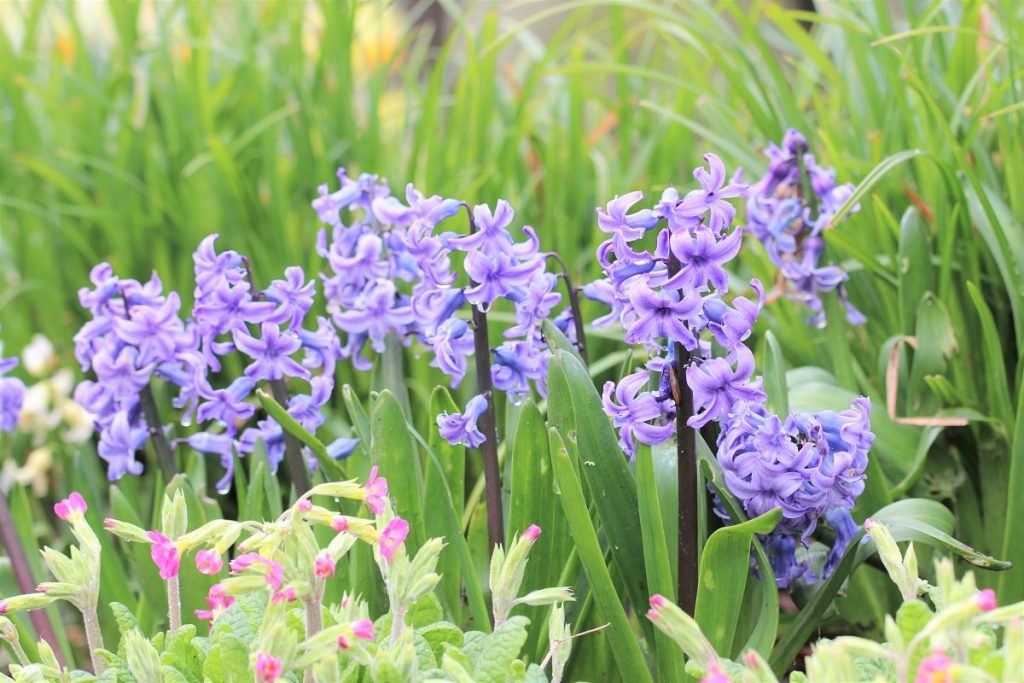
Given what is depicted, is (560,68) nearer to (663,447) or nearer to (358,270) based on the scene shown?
(358,270)

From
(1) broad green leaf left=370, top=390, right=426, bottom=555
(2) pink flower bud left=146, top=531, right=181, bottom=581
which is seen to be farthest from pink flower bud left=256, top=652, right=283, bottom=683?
(1) broad green leaf left=370, top=390, right=426, bottom=555

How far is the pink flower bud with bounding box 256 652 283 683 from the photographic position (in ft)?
2.71

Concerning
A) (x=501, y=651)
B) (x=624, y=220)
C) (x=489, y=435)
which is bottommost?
(x=501, y=651)

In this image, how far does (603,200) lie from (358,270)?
1.14m

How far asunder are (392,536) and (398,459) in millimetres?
326

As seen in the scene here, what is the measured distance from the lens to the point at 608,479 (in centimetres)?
127

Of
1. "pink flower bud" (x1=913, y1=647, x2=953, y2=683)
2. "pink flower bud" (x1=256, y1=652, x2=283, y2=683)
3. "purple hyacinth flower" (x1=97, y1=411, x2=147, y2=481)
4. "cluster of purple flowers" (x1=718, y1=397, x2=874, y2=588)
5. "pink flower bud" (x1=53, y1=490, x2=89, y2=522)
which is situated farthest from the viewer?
"purple hyacinth flower" (x1=97, y1=411, x2=147, y2=481)

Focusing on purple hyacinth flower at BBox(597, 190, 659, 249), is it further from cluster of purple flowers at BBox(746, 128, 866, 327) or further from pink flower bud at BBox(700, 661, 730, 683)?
cluster of purple flowers at BBox(746, 128, 866, 327)

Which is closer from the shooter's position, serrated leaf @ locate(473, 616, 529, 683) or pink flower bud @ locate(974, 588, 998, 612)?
pink flower bud @ locate(974, 588, 998, 612)

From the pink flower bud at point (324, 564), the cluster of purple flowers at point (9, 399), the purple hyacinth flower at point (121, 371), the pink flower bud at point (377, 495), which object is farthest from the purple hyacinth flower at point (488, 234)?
the cluster of purple flowers at point (9, 399)

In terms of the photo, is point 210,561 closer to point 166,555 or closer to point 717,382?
point 166,555

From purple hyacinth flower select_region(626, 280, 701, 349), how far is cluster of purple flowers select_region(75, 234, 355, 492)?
1.69 feet

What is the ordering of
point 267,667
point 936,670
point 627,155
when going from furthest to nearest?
point 627,155 < point 267,667 < point 936,670

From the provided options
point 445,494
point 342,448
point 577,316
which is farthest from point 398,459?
point 577,316
